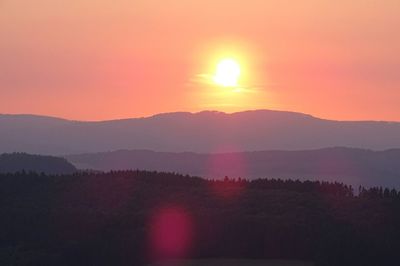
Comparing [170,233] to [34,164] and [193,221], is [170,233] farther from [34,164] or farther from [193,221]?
[34,164]

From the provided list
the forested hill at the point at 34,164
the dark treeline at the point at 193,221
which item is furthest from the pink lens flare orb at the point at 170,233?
the forested hill at the point at 34,164

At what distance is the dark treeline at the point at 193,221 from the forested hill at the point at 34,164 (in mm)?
49332

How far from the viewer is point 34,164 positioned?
140 m

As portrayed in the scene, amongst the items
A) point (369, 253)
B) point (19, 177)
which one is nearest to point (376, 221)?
point (369, 253)

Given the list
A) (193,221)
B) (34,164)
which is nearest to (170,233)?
(193,221)

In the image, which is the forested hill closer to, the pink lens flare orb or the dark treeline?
the dark treeline

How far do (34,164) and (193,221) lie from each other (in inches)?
3105

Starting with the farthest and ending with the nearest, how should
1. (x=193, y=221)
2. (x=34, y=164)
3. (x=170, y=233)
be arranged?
(x=34, y=164) < (x=193, y=221) < (x=170, y=233)

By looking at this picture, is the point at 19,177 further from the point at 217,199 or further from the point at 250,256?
the point at 250,256

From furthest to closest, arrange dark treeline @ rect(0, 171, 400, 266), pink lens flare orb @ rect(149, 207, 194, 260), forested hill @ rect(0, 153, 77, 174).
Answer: forested hill @ rect(0, 153, 77, 174) → pink lens flare orb @ rect(149, 207, 194, 260) → dark treeline @ rect(0, 171, 400, 266)

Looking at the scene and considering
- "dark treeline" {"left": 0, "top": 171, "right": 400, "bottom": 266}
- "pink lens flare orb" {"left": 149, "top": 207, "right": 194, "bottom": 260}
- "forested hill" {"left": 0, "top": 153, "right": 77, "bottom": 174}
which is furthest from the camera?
"forested hill" {"left": 0, "top": 153, "right": 77, "bottom": 174}

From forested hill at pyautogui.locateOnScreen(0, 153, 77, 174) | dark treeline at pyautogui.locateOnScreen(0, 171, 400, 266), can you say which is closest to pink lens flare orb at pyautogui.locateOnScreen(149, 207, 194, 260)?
dark treeline at pyautogui.locateOnScreen(0, 171, 400, 266)

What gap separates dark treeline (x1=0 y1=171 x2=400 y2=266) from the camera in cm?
5628

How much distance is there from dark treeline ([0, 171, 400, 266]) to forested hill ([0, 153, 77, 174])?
49.3m
